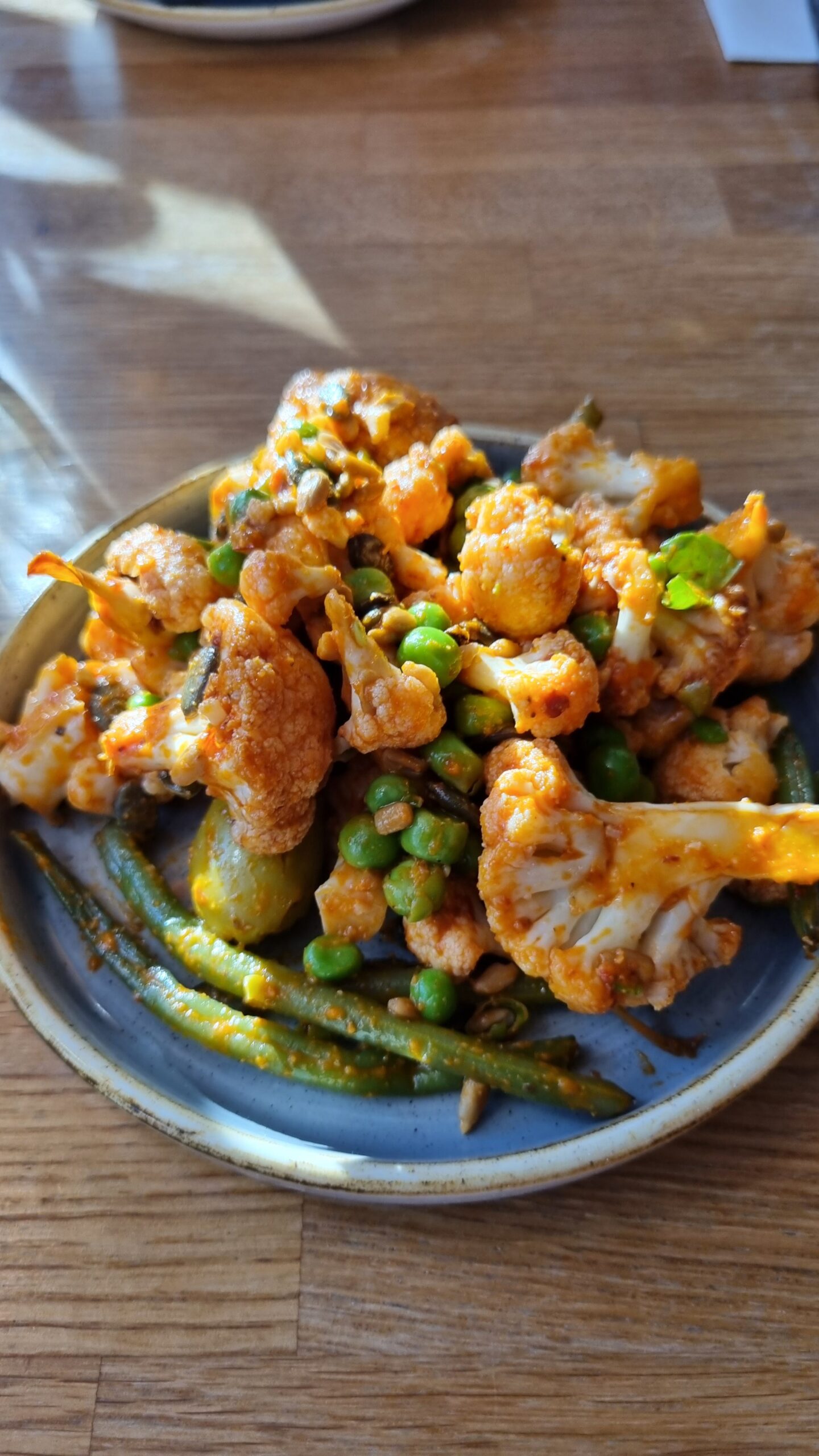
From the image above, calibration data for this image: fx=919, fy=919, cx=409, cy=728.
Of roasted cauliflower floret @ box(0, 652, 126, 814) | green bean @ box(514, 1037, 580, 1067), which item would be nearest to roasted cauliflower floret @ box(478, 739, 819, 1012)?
green bean @ box(514, 1037, 580, 1067)

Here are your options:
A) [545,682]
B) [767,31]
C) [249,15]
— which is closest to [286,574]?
[545,682]

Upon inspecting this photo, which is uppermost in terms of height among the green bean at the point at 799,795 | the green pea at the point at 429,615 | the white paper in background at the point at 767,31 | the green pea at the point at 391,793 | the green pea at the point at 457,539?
the white paper in background at the point at 767,31

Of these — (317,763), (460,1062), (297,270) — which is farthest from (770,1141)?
(297,270)

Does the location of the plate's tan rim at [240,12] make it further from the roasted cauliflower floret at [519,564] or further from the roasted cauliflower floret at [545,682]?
the roasted cauliflower floret at [545,682]

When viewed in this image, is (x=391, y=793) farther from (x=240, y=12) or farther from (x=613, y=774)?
(x=240, y=12)

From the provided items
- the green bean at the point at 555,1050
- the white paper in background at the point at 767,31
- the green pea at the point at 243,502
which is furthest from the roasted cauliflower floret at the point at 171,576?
the white paper in background at the point at 767,31
